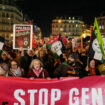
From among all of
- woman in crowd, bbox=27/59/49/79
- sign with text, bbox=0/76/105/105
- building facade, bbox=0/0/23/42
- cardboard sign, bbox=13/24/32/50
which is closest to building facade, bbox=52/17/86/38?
building facade, bbox=0/0/23/42

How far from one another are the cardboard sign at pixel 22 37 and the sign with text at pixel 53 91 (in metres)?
1.85

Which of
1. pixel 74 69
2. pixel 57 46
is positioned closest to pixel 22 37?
pixel 57 46

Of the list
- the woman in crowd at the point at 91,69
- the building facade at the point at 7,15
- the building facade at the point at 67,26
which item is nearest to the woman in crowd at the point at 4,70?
the woman in crowd at the point at 91,69

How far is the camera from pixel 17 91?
15.8 feet

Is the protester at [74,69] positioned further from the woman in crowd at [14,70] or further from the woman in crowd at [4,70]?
the woman in crowd at [4,70]

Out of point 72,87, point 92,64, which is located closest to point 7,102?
point 72,87

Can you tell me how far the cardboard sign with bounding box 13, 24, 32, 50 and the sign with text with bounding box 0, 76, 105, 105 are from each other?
185cm

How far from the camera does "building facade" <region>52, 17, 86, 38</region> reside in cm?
13088

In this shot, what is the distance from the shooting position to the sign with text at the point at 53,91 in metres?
4.76

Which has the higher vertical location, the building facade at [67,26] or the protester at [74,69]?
the building facade at [67,26]

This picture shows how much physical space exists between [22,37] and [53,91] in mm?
2385

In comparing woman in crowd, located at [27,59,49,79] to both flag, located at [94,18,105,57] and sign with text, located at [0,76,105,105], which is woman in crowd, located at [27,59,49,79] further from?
flag, located at [94,18,105,57]

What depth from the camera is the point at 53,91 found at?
490 centimetres

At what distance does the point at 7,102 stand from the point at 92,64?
2563mm
